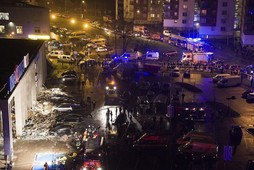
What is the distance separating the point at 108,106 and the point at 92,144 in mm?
5418

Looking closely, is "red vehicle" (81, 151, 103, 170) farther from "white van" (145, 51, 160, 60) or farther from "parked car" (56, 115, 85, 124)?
"white van" (145, 51, 160, 60)

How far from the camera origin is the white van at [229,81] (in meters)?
23.9

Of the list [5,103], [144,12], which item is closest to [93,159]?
[5,103]

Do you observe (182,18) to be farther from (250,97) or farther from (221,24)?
(250,97)

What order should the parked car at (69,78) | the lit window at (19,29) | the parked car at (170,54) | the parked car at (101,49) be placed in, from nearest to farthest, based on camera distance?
the parked car at (69,78) < the lit window at (19,29) < the parked car at (170,54) < the parked car at (101,49)

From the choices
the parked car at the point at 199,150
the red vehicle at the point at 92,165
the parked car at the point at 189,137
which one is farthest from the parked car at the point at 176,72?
the red vehicle at the point at 92,165

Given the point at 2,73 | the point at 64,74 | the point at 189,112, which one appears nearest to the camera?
the point at 2,73

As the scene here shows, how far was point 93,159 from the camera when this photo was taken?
41.5 feet

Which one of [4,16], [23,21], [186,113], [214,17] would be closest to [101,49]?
[23,21]

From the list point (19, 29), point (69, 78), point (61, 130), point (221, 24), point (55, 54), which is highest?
point (221, 24)

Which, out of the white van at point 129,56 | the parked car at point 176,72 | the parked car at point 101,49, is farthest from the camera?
the parked car at point 101,49

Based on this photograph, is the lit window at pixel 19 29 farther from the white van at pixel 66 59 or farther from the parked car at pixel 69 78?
the parked car at pixel 69 78

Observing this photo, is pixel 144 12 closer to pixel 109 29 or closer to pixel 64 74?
pixel 109 29

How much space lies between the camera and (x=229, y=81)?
78.8 feet
